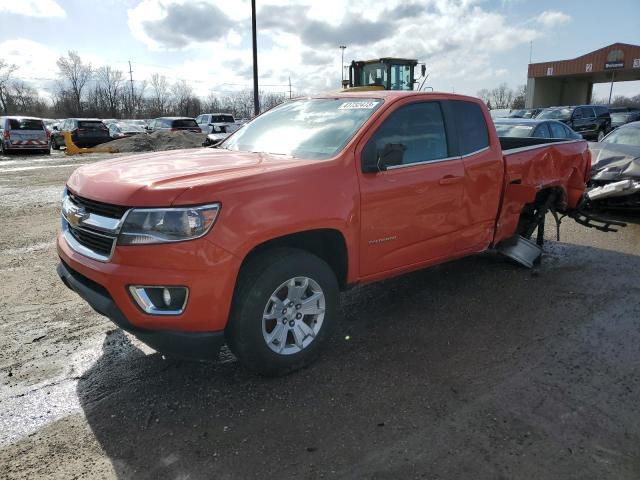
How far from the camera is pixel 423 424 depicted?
300cm

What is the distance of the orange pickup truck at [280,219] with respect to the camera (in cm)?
295

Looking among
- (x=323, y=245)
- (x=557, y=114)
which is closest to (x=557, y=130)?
(x=323, y=245)

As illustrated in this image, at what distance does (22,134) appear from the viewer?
23422 mm

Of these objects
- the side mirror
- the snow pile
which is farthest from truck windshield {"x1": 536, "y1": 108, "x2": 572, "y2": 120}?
the side mirror

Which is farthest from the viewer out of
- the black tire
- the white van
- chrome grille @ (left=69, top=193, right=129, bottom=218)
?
the white van

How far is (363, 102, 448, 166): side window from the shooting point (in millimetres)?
3773

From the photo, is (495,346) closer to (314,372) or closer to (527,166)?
(314,372)

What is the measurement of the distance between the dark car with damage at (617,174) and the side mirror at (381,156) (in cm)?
538

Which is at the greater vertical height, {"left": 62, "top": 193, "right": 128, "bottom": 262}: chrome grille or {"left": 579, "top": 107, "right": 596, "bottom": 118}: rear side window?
{"left": 579, "top": 107, "right": 596, "bottom": 118}: rear side window

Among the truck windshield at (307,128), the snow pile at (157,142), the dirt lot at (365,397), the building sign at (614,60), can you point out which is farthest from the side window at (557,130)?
the building sign at (614,60)

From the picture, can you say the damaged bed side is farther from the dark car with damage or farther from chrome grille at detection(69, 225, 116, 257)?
chrome grille at detection(69, 225, 116, 257)

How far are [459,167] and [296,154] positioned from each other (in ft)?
→ 5.17

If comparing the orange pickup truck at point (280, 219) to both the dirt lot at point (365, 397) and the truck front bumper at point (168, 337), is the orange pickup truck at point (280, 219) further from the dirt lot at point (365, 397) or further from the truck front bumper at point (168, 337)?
the dirt lot at point (365, 397)

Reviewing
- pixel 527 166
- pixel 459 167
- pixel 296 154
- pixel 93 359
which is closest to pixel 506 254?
pixel 527 166
